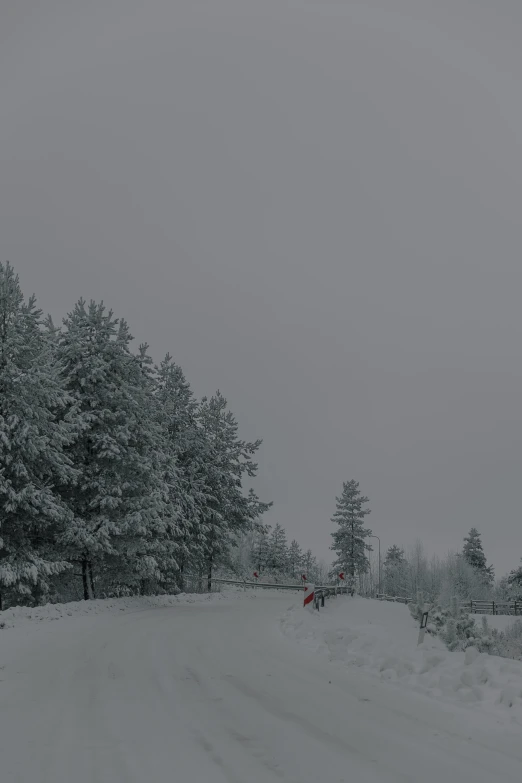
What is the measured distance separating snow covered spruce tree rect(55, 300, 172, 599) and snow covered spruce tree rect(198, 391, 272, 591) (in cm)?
1187

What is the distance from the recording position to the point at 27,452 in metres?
18.0

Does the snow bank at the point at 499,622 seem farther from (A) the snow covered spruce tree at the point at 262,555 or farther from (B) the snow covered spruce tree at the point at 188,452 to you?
(A) the snow covered spruce tree at the point at 262,555

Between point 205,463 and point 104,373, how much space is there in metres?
14.8

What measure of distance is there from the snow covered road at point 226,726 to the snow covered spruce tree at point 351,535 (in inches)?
2174

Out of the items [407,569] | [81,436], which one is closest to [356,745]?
[81,436]

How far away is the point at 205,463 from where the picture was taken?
36469mm

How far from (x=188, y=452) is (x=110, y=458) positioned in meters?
12.8

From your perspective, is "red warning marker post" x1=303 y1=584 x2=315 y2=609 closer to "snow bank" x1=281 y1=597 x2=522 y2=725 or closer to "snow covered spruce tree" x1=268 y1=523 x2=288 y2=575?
"snow bank" x1=281 y1=597 x2=522 y2=725

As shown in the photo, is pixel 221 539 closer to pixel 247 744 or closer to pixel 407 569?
pixel 247 744

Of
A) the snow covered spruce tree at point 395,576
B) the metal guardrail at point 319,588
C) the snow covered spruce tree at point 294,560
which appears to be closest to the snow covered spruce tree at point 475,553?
the snow covered spruce tree at point 395,576

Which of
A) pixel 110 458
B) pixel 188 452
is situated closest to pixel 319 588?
pixel 188 452

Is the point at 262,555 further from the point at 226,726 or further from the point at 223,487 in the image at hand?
the point at 226,726

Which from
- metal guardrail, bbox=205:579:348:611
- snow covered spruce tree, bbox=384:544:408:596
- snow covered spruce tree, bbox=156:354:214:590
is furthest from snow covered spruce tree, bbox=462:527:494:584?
snow covered spruce tree, bbox=156:354:214:590

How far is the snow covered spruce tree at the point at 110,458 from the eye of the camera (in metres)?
21.4
